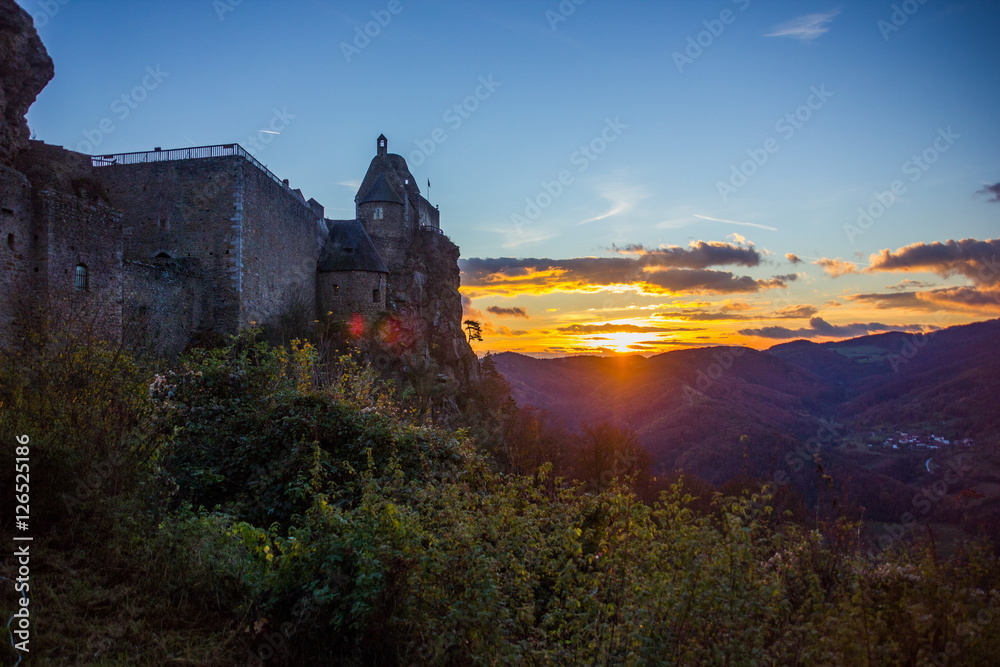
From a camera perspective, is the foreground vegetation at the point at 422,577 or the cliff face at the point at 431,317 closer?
the foreground vegetation at the point at 422,577

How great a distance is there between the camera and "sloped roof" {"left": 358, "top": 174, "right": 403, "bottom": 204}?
4197 cm

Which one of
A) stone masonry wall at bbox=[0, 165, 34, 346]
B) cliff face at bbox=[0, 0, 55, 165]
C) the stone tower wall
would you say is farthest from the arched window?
the stone tower wall

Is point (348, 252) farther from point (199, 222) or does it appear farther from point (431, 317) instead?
point (431, 317)

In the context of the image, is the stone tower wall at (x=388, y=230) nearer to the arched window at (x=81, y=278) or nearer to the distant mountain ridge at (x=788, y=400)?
the distant mountain ridge at (x=788, y=400)

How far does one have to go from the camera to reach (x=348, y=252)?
→ 1400 inches

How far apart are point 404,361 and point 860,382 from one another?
360 feet

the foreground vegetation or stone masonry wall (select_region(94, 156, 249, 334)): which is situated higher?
stone masonry wall (select_region(94, 156, 249, 334))

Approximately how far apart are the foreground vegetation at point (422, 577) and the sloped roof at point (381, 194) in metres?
35.8

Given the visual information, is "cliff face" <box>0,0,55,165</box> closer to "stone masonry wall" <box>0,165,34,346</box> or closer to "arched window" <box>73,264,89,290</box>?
"stone masonry wall" <box>0,165,34,346</box>

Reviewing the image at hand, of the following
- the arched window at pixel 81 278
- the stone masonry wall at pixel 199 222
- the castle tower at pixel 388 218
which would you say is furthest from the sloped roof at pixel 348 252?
the arched window at pixel 81 278

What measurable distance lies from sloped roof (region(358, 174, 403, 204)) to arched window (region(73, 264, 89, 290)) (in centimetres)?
2537

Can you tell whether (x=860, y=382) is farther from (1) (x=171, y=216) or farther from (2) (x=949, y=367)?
(1) (x=171, y=216)

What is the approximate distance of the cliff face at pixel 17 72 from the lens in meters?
23.0

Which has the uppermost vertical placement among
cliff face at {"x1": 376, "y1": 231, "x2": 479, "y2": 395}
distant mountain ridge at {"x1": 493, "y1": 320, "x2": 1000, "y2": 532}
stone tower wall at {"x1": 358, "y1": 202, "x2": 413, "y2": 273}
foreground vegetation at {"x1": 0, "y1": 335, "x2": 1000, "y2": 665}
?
stone tower wall at {"x1": 358, "y1": 202, "x2": 413, "y2": 273}
